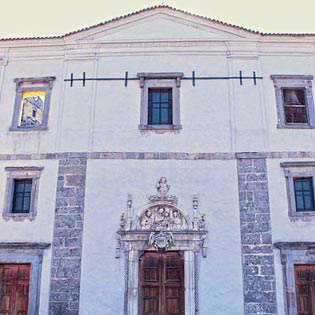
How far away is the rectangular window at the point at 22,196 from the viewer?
13469mm

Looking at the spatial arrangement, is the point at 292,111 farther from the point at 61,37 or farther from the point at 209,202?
the point at 61,37

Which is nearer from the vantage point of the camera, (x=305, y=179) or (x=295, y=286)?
(x=295, y=286)

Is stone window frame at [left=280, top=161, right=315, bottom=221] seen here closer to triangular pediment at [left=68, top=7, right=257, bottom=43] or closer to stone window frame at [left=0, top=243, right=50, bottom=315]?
triangular pediment at [left=68, top=7, right=257, bottom=43]

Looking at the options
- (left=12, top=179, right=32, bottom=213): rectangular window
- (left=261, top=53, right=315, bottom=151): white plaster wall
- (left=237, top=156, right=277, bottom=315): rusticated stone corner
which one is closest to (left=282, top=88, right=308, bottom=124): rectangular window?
(left=261, top=53, right=315, bottom=151): white plaster wall

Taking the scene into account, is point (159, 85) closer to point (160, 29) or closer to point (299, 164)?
point (160, 29)

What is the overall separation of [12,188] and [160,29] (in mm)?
7003

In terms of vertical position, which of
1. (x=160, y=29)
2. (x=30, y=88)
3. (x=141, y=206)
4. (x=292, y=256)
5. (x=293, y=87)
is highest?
(x=160, y=29)

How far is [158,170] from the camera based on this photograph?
532 inches

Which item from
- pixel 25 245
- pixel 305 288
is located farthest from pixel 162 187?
pixel 305 288

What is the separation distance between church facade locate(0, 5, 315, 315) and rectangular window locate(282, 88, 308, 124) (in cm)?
4

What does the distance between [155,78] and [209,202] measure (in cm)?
434

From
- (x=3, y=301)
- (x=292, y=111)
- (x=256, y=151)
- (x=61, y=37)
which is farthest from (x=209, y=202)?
(x=61, y=37)

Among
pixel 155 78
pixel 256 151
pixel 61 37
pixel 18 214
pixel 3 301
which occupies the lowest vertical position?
pixel 3 301

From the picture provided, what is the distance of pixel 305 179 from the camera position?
13344 millimetres
